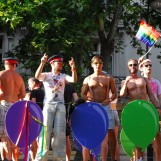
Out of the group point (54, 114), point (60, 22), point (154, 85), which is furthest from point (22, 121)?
point (60, 22)

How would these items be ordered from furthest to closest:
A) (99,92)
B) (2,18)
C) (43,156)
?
(2,18) → (99,92) → (43,156)

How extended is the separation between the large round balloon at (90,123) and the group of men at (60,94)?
21 centimetres

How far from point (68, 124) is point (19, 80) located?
47.1 inches

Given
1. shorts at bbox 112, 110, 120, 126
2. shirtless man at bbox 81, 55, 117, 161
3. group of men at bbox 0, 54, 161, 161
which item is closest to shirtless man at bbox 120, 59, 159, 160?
group of men at bbox 0, 54, 161, 161

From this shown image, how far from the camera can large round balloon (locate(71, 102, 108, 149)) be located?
9.70m

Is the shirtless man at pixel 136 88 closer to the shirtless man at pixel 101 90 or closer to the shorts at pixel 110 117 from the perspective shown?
the shirtless man at pixel 101 90

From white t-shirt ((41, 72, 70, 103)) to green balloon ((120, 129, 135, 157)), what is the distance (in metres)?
1.34

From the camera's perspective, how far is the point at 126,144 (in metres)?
10.3

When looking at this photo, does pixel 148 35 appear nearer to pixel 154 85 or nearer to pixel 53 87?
pixel 154 85

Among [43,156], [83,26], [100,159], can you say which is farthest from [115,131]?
[83,26]

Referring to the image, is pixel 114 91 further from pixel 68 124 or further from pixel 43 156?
pixel 43 156

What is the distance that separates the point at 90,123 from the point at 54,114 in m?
0.63

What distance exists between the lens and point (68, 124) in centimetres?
985

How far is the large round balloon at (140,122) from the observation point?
976 centimetres
